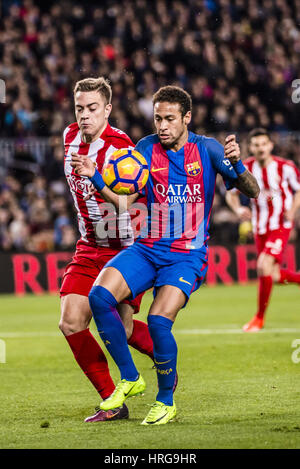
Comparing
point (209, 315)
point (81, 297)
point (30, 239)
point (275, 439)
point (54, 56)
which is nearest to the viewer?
point (275, 439)

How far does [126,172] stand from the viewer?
559cm

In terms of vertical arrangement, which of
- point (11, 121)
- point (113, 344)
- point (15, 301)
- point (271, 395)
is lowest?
point (15, 301)

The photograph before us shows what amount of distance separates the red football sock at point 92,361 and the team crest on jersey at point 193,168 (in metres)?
1.33

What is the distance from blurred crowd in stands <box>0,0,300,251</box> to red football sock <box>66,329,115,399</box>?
10818 millimetres

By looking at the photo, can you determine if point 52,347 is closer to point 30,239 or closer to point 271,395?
point 271,395

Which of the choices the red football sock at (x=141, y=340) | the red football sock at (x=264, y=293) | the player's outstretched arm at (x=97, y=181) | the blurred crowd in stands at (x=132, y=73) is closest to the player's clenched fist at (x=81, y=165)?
the player's outstretched arm at (x=97, y=181)

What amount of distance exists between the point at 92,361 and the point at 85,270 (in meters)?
0.66

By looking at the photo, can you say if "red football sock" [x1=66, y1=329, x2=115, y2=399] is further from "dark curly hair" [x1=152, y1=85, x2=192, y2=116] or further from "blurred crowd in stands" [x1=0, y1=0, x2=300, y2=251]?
"blurred crowd in stands" [x1=0, y1=0, x2=300, y2=251]

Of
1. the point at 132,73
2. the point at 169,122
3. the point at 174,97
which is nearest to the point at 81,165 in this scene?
the point at 169,122

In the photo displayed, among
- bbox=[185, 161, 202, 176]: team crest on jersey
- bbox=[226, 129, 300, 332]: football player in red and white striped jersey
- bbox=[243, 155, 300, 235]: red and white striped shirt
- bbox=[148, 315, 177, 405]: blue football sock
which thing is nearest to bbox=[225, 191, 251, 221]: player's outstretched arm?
bbox=[226, 129, 300, 332]: football player in red and white striped jersey

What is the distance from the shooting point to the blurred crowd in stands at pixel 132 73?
58.3ft

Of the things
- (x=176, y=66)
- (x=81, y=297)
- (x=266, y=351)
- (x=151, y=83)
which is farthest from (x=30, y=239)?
(x=81, y=297)

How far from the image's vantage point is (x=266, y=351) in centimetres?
881

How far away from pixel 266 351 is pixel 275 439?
4.16 m
